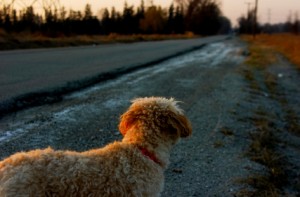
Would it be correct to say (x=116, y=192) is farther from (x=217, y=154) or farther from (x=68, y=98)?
(x=68, y=98)

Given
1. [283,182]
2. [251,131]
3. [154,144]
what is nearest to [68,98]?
[251,131]

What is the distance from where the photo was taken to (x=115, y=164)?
12.0 feet

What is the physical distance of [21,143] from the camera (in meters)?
7.02

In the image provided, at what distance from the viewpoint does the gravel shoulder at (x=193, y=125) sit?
258 inches

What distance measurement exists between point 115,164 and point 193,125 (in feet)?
19.6

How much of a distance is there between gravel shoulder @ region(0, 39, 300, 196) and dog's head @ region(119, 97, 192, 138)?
2057 mm

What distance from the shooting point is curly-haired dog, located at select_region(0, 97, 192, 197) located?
3287 millimetres

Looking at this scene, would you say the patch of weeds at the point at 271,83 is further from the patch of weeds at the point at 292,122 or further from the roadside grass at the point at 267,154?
the patch of weeds at the point at 292,122

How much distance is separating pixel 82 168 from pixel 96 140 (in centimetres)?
423

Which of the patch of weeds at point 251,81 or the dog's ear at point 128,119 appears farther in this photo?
the patch of weeds at point 251,81

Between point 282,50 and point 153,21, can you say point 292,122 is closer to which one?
point 282,50

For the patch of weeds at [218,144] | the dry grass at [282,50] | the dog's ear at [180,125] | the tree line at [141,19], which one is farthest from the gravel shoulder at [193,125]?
the tree line at [141,19]

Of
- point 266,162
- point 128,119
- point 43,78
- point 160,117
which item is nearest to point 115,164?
point 128,119

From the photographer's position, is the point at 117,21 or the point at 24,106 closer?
the point at 24,106
